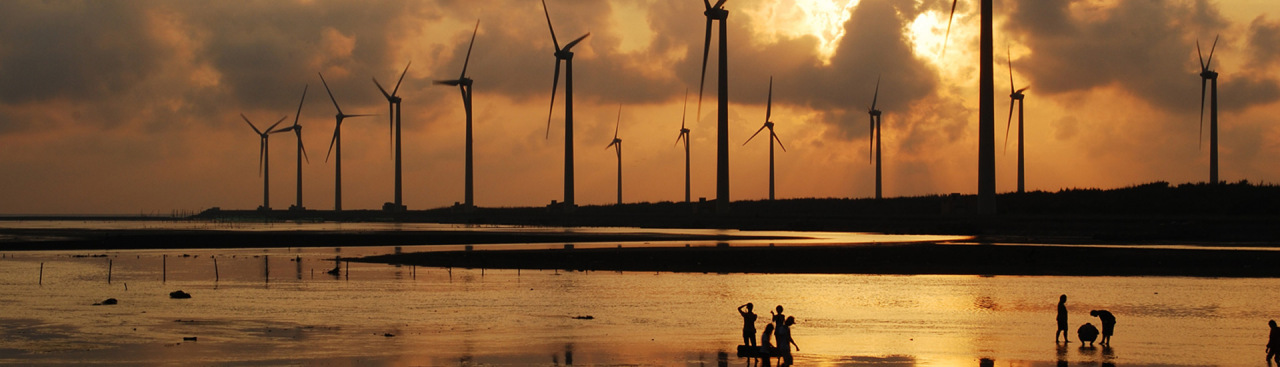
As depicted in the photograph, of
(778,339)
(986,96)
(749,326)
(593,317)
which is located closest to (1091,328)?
(778,339)

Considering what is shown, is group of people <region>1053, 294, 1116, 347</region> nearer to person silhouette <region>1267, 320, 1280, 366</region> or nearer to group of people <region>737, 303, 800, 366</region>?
person silhouette <region>1267, 320, 1280, 366</region>

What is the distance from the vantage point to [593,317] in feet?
141

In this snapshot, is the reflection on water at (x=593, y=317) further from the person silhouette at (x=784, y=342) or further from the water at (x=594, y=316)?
the person silhouette at (x=784, y=342)

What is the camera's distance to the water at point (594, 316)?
33.1 metres

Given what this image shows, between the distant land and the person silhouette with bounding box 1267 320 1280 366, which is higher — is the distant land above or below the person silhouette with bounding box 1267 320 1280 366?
above

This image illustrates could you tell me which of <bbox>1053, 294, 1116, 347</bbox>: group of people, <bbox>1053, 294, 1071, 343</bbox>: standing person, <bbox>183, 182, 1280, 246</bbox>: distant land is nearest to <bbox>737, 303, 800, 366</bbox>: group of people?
<bbox>1053, 294, 1116, 347</bbox>: group of people

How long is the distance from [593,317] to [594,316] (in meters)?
0.41

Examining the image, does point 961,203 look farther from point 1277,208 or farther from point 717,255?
point 717,255

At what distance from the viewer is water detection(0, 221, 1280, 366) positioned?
33.1 metres

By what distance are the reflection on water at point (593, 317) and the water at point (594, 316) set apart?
0.30 feet

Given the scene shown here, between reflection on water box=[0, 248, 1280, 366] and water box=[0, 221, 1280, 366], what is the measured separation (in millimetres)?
92

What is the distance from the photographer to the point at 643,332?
3862 cm

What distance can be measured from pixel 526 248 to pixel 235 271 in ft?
89.5

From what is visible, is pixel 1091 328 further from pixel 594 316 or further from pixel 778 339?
pixel 594 316
